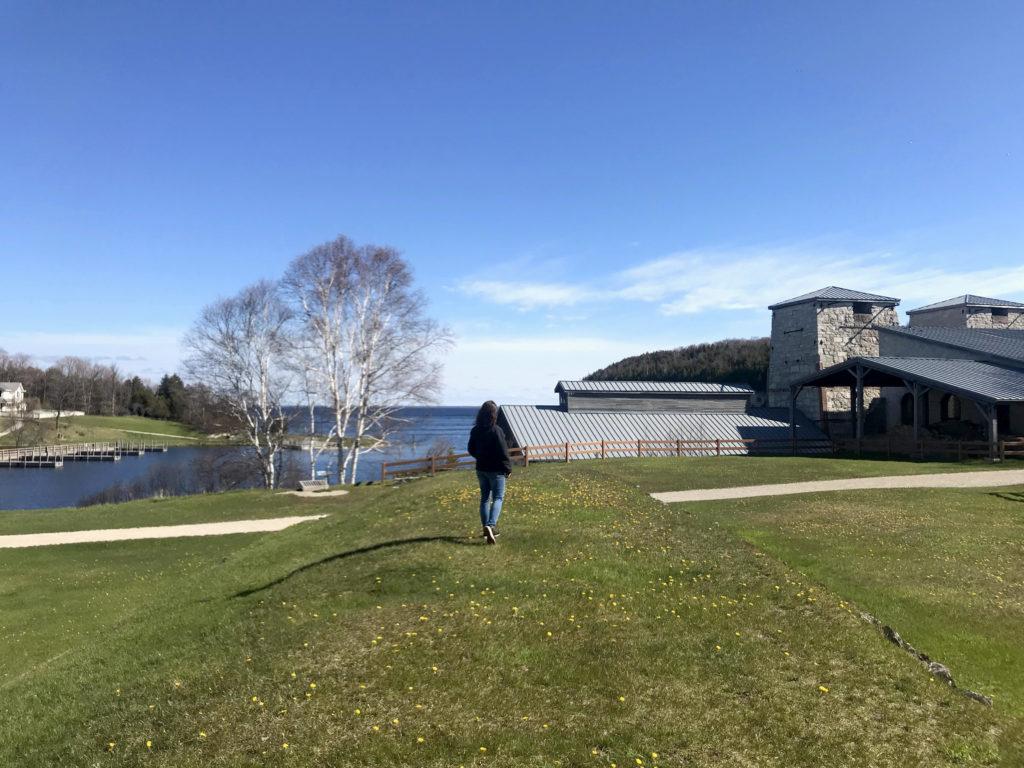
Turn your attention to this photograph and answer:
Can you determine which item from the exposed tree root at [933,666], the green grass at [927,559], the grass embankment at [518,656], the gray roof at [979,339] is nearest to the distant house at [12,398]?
the grass embankment at [518,656]

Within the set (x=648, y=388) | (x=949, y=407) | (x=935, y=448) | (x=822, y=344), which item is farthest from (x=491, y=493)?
(x=822, y=344)

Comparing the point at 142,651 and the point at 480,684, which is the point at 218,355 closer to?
the point at 142,651

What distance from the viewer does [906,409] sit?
4397 centimetres

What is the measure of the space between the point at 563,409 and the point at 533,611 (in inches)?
1381

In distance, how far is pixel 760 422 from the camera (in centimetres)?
4388

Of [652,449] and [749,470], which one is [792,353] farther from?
[749,470]

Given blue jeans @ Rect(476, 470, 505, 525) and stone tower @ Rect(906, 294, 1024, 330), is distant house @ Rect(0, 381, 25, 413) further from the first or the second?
stone tower @ Rect(906, 294, 1024, 330)

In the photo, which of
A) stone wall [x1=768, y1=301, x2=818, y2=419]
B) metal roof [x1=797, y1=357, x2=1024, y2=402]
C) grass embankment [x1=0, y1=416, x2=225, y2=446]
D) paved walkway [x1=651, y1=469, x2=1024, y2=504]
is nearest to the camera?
paved walkway [x1=651, y1=469, x2=1024, y2=504]

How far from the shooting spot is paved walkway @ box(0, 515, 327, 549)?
19453 millimetres

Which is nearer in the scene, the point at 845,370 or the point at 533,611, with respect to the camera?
the point at 533,611

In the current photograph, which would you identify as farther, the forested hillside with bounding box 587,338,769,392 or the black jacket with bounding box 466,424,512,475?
the forested hillside with bounding box 587,338,769,392

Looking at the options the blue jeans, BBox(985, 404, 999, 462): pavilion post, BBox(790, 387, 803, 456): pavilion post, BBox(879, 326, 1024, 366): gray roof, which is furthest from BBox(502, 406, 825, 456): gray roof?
the blue jeans

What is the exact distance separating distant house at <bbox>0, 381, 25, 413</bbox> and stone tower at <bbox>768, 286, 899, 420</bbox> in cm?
11114

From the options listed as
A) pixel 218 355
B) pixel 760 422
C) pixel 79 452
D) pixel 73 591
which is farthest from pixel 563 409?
pixel 79 452
